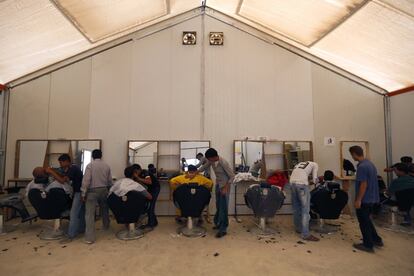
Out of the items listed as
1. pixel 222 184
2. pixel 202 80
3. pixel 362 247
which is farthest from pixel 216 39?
pixel 362 247

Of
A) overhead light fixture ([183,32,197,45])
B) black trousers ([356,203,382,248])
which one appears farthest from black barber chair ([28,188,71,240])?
black trousers ([356,203,382,248])

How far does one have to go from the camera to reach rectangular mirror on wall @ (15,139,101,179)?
458 centimetres

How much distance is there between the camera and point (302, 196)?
3.45 meters

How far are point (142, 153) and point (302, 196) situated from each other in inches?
117

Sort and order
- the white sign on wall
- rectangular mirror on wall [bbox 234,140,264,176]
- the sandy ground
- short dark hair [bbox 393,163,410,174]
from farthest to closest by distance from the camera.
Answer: the white sign on wall → rectangular mirror on wall [bbox 234,140,264,176] → short dark hair [bbox 393,163,410,174] → the sandy ground

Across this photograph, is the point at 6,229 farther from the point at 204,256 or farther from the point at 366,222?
the point at 366,222

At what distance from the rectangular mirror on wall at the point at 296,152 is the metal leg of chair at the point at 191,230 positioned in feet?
7.61

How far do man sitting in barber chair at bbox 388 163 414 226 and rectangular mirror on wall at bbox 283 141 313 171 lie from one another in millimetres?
1423

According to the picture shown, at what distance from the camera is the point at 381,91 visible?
515 centimetres

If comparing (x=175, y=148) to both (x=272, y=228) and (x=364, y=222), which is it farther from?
(x=364, y=222)

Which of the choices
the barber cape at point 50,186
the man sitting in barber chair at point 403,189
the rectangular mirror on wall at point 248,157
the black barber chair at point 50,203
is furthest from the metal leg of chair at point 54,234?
the man sitting in barber chair at point 403,189

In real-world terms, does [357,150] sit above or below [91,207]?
above

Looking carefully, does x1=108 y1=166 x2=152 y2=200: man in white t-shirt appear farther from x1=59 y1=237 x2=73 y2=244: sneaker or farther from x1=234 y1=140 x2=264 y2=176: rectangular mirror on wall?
x1=234 y1=140 x2=264 y2=176: rectangular mirror on wall

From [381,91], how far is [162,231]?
532 cm
